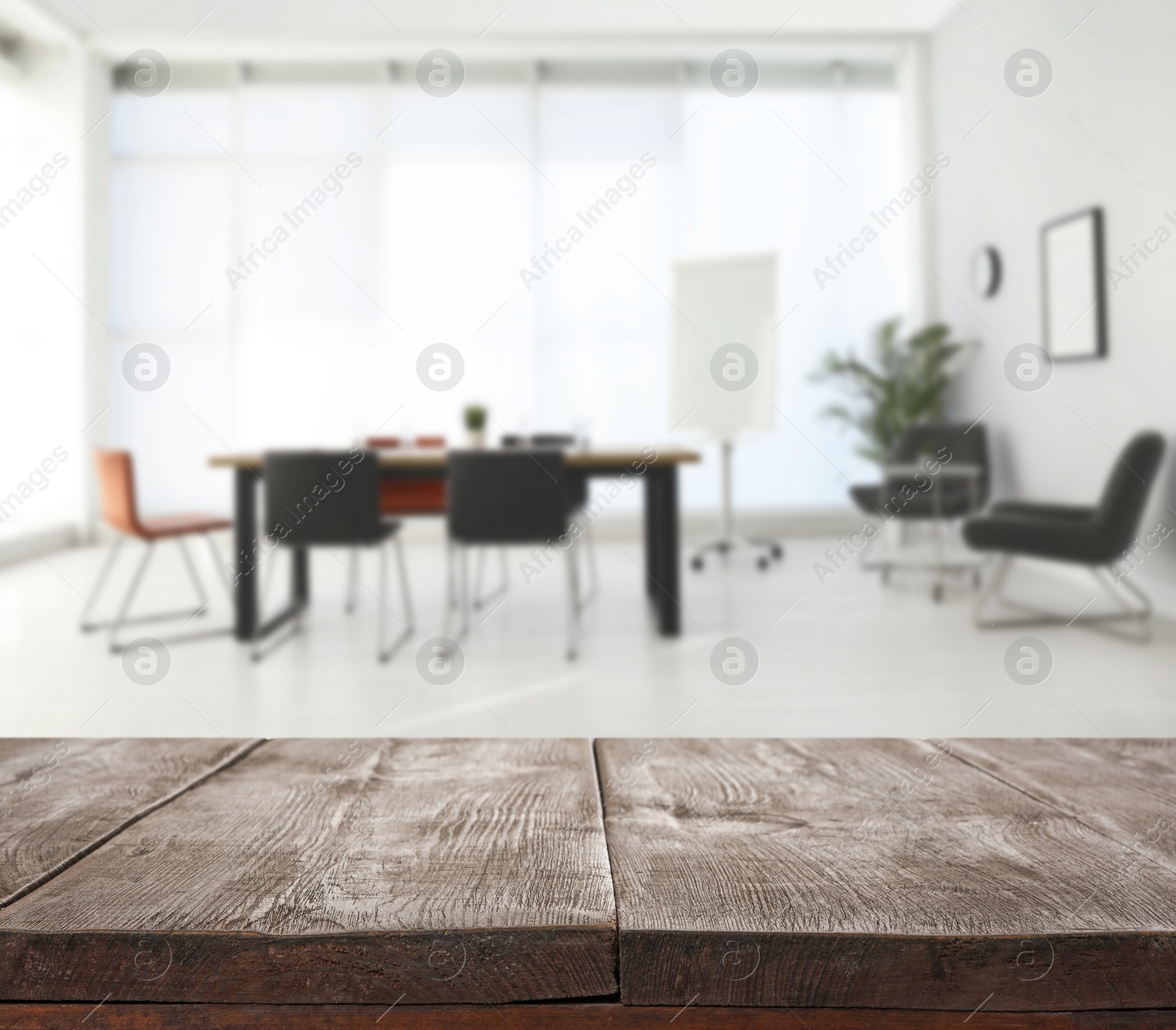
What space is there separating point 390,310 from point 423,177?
1.00 meters

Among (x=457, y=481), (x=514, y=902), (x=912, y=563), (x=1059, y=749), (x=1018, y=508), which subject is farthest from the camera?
(x=912, y=563)

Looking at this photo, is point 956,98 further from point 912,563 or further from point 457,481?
point 457,481

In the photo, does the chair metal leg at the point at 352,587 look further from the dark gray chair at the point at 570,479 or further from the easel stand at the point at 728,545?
the easel stand at the point at 728,545

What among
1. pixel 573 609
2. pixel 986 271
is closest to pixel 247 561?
pixel 573 609

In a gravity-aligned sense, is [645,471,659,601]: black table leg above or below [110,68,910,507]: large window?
below

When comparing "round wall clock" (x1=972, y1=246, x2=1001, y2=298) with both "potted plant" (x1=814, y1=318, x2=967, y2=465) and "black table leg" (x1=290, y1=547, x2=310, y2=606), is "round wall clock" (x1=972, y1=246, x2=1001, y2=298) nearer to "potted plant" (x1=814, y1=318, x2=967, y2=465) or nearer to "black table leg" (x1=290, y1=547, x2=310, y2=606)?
"potted plant" (x1=814, y1=318, x2=967, y2=465)

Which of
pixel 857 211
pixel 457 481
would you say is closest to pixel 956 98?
pixel 857 211

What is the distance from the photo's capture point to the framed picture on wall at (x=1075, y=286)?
Answer: 187 inches

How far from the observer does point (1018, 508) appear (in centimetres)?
449

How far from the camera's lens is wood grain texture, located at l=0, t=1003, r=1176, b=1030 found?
50 centimetres

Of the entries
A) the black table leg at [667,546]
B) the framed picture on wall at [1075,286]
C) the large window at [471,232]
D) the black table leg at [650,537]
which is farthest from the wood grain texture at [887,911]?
the large window at [471,232]

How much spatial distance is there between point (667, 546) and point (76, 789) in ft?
10.8

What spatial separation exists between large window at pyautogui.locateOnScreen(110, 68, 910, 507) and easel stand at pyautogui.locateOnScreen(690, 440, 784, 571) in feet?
3.24

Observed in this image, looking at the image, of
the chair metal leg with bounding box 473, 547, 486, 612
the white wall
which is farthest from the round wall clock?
the chair metal leg with bounding box 473, 547, 486, 612
